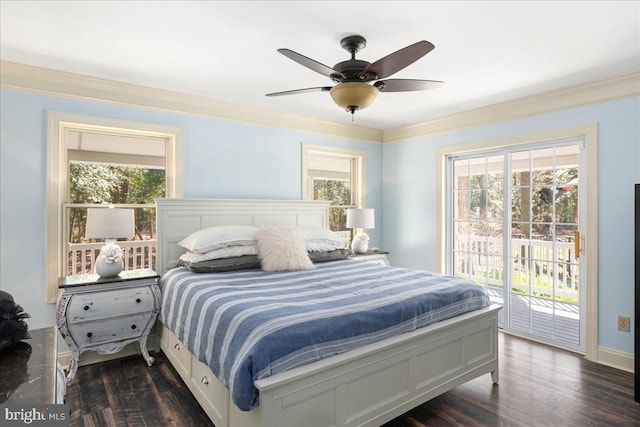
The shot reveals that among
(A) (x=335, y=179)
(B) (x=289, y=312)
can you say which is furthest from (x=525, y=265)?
(B) (x=289, y=312)

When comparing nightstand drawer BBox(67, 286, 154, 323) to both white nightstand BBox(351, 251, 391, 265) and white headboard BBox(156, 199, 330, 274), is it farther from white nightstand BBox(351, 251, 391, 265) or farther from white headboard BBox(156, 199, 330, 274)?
white nightstand BBox(351, 251, 391, 265)

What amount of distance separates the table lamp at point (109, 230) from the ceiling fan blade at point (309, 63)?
6.54 ft

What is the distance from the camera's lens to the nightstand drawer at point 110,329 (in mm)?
2766

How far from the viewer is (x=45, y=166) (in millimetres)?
3004

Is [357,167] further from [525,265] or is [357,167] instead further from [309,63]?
[309,63]

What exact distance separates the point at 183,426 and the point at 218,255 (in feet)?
4.39

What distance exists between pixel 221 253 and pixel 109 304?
0.95m

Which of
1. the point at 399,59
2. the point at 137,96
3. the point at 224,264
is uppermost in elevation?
the point at 137,96

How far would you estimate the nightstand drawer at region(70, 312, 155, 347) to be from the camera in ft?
9.07

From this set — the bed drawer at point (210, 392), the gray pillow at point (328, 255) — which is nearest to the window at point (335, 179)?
the gray pillow at point (328, 255)

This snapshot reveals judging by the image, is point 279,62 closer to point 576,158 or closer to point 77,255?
point 77,255

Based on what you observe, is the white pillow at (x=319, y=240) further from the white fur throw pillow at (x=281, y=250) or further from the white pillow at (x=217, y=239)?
the white pillow at (x=217, y=239)

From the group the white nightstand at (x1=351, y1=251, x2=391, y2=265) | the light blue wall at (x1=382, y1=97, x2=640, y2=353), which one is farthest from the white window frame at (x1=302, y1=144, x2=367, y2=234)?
the light blue wall at (x1=382, y1=97, x2=640, y2=353)

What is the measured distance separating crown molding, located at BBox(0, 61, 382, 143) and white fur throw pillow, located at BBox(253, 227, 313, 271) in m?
1.44
